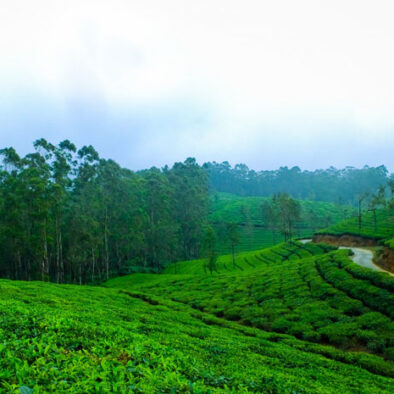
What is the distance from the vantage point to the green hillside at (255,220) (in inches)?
3895

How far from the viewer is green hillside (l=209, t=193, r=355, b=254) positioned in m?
98.9

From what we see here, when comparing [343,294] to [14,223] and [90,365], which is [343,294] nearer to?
[90,365]

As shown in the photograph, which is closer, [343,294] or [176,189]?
[343,294]

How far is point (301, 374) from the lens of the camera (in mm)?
Answer: 11117

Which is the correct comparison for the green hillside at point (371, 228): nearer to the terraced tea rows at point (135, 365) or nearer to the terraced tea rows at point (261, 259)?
the terraced tea rows at point (261, 259)

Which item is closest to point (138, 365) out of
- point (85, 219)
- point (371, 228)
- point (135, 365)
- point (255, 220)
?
point (135, 365)

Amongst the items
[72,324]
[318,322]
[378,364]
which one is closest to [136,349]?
[72,324]

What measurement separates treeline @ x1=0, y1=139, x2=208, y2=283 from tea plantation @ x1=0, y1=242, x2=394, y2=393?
21.5 m

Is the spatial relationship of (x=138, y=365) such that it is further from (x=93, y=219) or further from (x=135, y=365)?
(x=93, y=219)

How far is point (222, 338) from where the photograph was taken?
50.3 feet

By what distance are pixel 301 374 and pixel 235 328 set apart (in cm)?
1045

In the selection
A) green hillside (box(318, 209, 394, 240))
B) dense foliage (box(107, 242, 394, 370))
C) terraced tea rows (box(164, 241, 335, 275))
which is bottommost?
terraced tea rows (box(164, 241, 335, 275))

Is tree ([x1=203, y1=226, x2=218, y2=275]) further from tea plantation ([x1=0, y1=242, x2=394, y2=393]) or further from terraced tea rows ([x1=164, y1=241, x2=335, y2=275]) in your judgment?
tea plantation ([x1=0, y1=242, x2=394, y2=393])

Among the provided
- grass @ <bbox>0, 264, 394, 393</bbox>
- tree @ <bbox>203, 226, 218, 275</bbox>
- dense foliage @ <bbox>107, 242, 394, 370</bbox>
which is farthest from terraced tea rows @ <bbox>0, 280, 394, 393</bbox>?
tree @ <bbox>203, 226, 218, 275</bbox>
